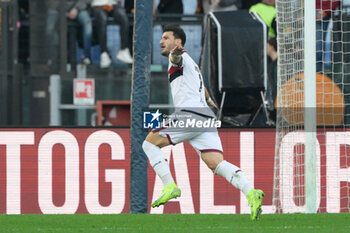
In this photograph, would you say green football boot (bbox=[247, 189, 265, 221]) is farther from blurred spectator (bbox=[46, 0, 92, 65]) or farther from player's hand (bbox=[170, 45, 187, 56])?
blurred spectator (bbox=[46, 0, 92, 65])

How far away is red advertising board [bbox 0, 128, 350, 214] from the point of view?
1247cm

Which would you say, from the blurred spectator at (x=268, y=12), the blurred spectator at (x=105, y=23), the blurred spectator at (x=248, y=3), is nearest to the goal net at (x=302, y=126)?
the blurred spectator at (x=268, y=12)

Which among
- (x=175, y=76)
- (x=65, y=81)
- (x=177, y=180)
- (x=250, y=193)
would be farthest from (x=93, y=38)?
(x=250, y=193)

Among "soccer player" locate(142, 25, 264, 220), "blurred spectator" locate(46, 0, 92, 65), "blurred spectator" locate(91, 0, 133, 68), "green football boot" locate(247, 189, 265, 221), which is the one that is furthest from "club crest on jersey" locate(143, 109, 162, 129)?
"blurred spectator" locate(46, 0, 92, 65)

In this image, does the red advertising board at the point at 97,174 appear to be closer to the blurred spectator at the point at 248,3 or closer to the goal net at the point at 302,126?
the goal net at the point at 302,126

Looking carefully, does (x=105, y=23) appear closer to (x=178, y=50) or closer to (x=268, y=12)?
(x=268, y=12)

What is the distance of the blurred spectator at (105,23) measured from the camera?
14750mm

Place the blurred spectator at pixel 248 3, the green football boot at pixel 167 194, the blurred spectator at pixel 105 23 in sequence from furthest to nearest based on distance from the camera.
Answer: the blurred spectator at pixel 248 3 → the blurred spectator at pixel 105 23 → the green football boot at pixel 167 194

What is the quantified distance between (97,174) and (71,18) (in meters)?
3.33

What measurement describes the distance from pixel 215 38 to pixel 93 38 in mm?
2135

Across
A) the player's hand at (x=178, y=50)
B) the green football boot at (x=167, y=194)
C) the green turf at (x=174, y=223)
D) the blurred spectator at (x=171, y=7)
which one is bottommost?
the green turf at (x=174, y=223)

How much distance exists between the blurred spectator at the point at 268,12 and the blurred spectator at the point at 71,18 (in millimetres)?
2359

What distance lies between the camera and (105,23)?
1480 cm

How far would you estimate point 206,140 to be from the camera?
984cm
